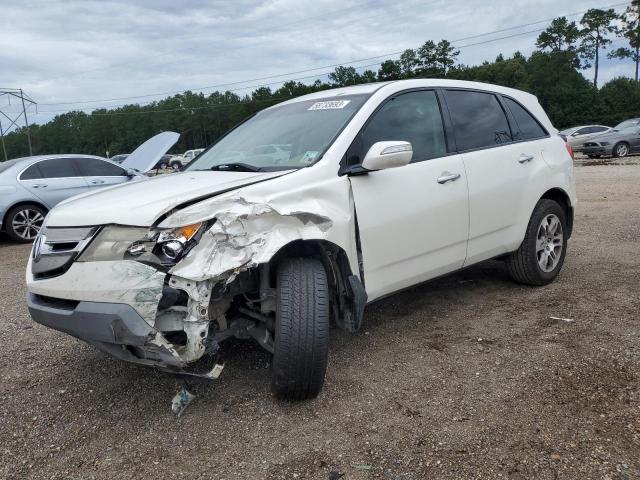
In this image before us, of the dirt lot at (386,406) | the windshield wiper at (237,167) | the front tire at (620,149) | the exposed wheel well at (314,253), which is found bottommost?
the dirt lot at (386,406)

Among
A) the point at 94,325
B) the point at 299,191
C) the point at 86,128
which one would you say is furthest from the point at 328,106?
the point at 86,128

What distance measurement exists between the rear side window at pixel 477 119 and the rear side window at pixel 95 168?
7.54m

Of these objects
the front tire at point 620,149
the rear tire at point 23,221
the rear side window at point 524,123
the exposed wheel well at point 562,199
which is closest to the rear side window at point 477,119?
the rear side window at point 524,123

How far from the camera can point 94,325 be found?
2486 mm

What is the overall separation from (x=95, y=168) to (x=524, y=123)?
788 cm

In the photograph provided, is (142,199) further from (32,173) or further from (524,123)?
(32,173)

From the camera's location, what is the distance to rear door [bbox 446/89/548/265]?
3895 mm

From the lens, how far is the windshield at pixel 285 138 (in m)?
3.27

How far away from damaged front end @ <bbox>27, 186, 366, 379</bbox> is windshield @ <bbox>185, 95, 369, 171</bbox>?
591 millimetres

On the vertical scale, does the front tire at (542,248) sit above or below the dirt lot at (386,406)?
above

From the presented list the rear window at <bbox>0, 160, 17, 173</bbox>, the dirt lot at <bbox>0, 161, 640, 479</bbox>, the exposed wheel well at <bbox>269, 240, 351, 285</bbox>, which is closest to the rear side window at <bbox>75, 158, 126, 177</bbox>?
the rear window at <bbox>0, 160, 17, 173</bbox>

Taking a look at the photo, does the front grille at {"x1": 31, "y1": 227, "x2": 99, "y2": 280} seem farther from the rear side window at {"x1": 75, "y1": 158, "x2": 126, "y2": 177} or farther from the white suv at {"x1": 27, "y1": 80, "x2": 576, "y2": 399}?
Answer: the rear side window at {"x1": 75, "y1": 158, "x2": 126, "y2": 177}

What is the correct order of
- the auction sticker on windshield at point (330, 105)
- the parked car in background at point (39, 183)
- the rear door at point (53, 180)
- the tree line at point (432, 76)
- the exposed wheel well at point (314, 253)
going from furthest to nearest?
1. the tree line at point (432, 76)
2. the rear door at point (53, 180)
3. the parked car in background at point (39, 183)
4. the auction sticker on windshield at point (330, 105)
5. the exposed wheel well at point (314, 253)

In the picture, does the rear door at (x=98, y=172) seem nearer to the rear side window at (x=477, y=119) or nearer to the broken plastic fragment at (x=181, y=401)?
the rear side window at (x=477, y=119)
